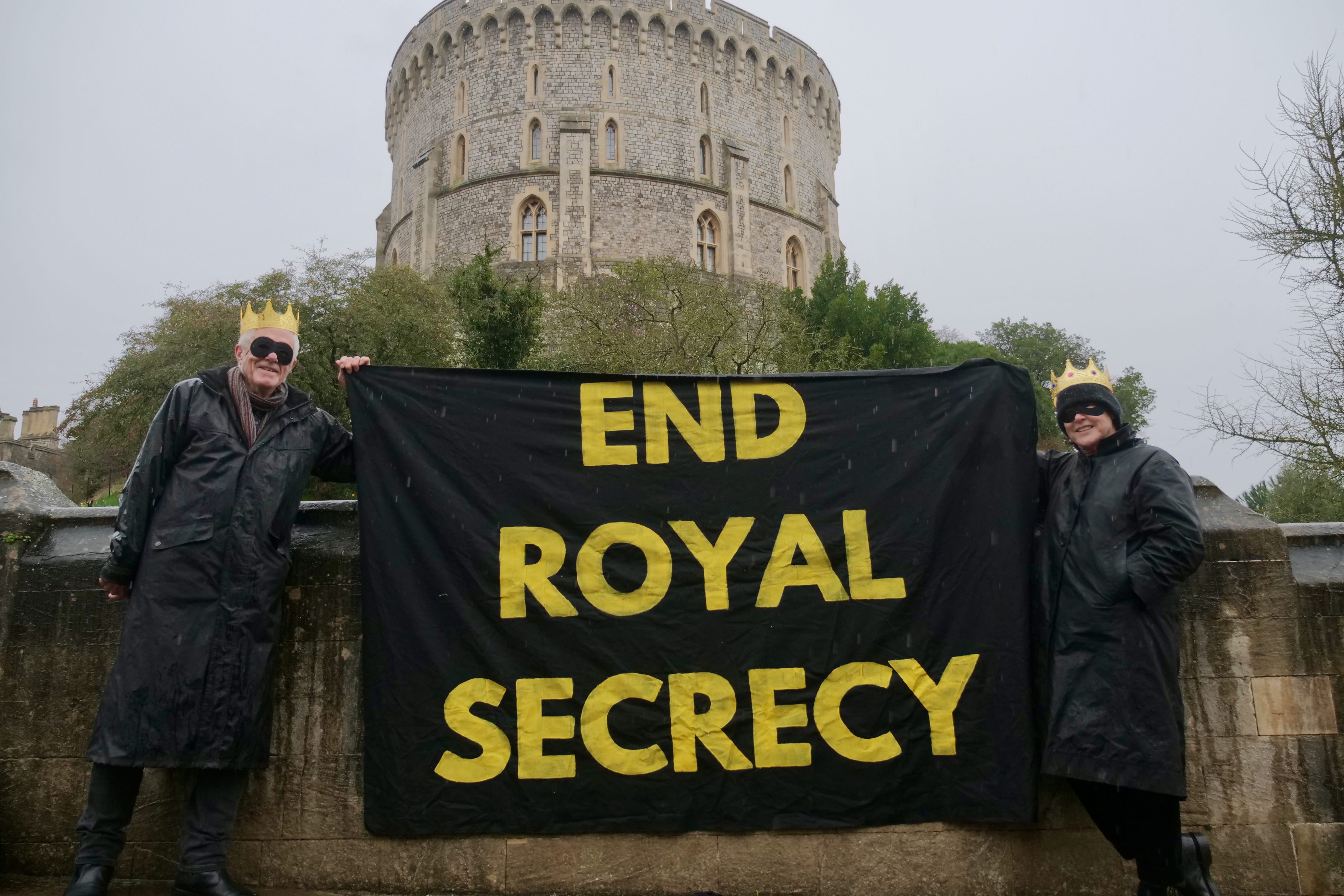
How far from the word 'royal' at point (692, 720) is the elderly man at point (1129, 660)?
0.52 meters

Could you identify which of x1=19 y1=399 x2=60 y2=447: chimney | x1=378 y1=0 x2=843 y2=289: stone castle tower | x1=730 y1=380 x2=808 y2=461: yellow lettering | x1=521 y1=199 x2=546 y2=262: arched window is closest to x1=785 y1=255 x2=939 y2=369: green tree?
x1=378 y1=0 x2=843 y2=289: stone castle tower

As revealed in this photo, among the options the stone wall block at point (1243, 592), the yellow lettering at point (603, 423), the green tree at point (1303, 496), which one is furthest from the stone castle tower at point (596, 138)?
the stone wall block at point (1243, 592)

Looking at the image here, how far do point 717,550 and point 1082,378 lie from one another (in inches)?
69.5

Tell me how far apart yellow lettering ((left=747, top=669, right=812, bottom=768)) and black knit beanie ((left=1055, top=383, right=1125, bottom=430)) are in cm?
161

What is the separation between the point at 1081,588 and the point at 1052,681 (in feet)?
1.31

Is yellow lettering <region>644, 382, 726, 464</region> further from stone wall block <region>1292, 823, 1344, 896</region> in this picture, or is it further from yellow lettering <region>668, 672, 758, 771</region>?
stone wall block <region>1292, 823, 1344, 896</region>

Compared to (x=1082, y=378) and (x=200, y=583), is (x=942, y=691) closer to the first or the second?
(x=1082, y=378)

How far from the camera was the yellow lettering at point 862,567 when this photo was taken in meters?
4.11

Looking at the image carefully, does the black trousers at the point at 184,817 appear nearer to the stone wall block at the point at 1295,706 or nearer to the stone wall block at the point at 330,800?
the stone wall block at the point at 330,800

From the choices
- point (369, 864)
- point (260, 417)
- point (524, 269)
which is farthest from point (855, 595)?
point (524, 269)

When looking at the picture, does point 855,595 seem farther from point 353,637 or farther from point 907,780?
point 353,637

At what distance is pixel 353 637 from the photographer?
4160mm

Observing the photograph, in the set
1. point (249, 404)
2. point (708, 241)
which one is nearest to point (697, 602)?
point (249, 404)

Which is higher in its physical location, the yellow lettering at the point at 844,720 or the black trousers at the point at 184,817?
the yellow lettering at the point at 844,720
